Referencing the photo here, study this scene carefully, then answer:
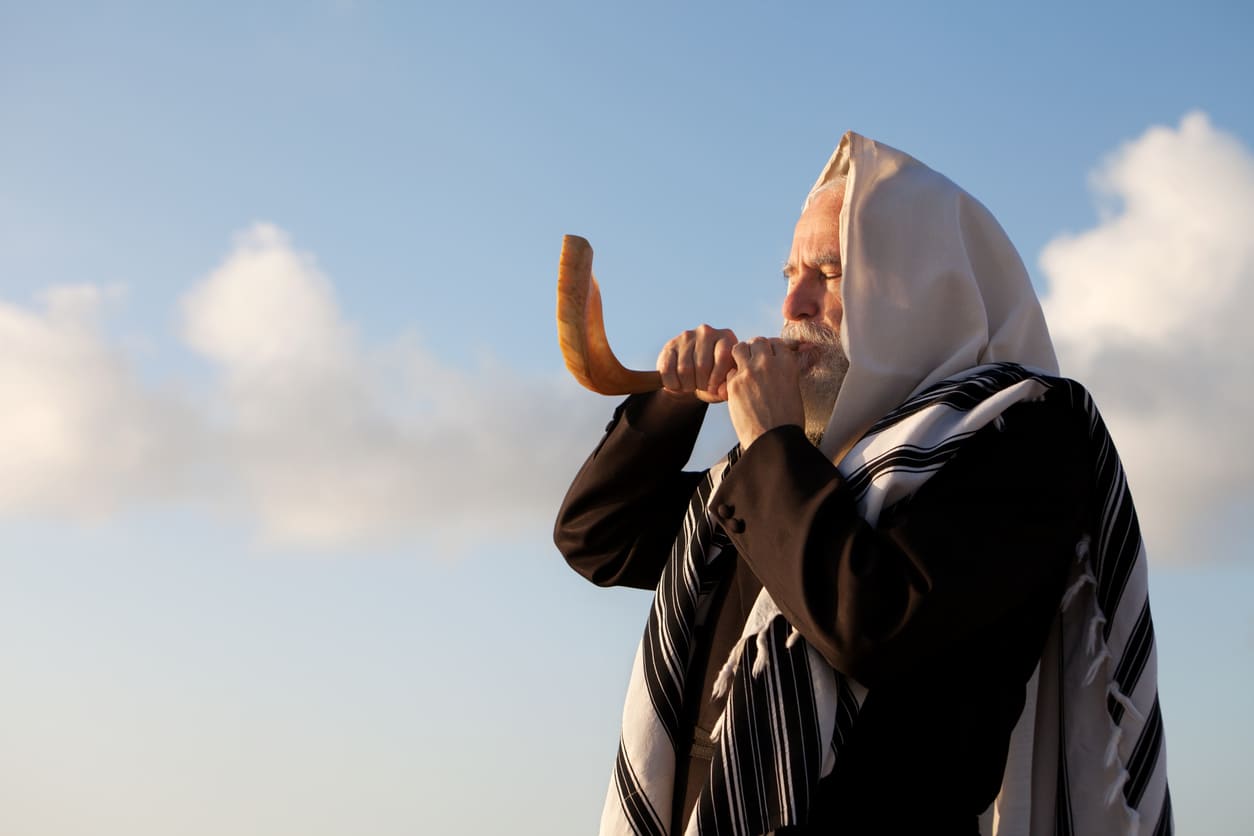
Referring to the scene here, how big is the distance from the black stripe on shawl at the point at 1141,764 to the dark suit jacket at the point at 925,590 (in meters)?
0.43

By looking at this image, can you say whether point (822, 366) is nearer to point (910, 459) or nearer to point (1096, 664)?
point (910, 459)

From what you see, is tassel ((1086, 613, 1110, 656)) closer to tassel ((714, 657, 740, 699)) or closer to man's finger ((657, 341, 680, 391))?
tassel ((714, 657, 740, 699))

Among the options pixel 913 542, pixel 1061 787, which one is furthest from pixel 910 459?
pixel 1061 787

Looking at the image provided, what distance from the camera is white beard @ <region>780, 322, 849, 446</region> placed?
11.7 feet

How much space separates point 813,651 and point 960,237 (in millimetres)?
1302

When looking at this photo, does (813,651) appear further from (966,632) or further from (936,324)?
(936,324)

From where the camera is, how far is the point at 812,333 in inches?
141

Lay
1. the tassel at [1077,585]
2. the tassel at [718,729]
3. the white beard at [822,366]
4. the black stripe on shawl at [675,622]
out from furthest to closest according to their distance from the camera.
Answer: the white beard at [822,366] < the black stripe on shawl at [675,622] < the tassel at [1077,585] < the tassel at [718,729]

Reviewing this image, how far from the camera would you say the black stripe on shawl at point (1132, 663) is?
3174mm

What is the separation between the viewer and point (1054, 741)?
3.34m

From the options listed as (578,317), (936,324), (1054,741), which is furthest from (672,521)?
(1054,741)

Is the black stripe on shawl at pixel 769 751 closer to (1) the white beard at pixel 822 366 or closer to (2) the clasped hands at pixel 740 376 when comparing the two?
(2) the clasped hands at pixel 740 376

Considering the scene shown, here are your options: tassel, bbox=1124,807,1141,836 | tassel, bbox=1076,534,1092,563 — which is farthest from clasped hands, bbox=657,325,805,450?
tassel, bbox=1124,807,1141,836

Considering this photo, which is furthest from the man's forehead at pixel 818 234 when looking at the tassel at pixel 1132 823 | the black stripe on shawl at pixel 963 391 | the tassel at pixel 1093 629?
the tassel at pixel 1132 823
